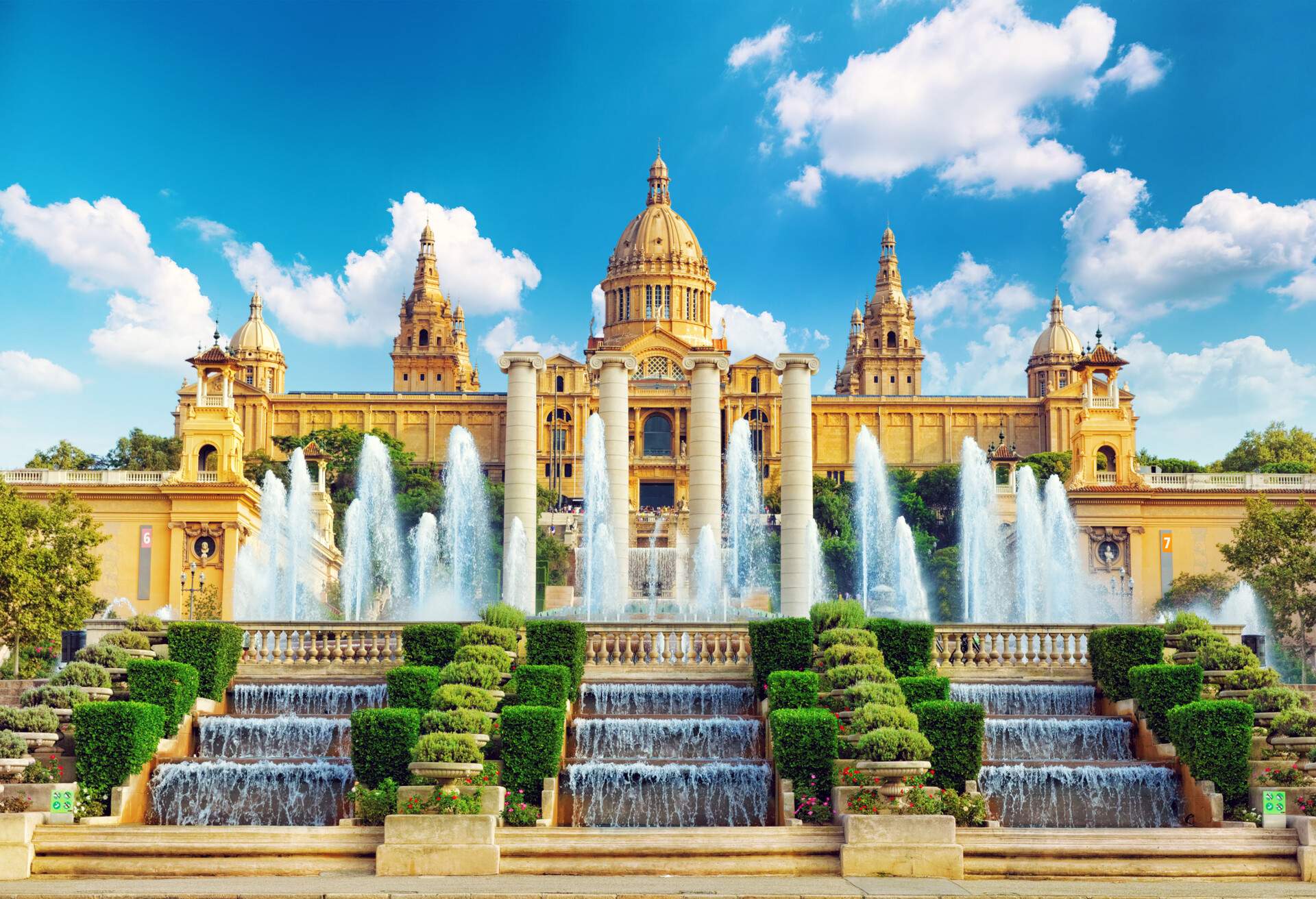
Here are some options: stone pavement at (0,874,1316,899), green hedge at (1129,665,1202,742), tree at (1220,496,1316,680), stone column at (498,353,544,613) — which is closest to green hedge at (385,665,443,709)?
stone pavement at (0,874,1316,899)


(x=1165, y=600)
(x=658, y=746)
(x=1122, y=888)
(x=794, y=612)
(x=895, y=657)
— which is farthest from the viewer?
(x=1165, y=600)

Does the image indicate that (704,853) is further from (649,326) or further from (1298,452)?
(649,326)

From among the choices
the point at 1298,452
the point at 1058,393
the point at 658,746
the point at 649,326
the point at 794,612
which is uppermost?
the point at 649,326

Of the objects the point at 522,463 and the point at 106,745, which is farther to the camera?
the point at 522,463

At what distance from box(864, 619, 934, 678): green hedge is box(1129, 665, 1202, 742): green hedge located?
4338mm

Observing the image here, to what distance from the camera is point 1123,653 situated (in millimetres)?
29578

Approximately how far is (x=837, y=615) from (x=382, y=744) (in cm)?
1025

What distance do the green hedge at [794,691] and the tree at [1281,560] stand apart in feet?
121

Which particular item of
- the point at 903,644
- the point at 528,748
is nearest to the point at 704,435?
the point at 903,644

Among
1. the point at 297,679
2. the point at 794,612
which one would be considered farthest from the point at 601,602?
the point at 297,679

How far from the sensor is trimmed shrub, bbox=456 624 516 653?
1183 inches

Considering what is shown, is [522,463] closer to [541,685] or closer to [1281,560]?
[541,685]

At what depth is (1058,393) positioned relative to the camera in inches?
5221

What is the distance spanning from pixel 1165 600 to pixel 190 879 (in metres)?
59.0
